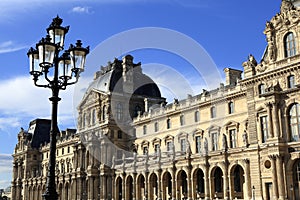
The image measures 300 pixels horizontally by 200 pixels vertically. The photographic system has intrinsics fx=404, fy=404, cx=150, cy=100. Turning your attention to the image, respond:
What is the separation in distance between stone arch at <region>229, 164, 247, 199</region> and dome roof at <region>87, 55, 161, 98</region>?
2961cm

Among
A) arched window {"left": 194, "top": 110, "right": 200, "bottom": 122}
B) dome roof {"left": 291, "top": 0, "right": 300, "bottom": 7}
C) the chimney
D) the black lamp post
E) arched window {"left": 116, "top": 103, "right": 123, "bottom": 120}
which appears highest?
dome roof {"left": 291, "top": 0, "right": 300, "bottom": 7}

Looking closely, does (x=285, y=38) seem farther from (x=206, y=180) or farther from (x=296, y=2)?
(x=206, y=180)

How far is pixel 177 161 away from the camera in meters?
51.8

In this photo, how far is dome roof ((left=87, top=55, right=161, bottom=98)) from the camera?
70688 millimetres

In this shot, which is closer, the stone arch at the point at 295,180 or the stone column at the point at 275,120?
the stone arch at the point at 295,180

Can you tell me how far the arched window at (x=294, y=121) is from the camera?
3835 centimetres

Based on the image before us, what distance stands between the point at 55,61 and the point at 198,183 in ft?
133

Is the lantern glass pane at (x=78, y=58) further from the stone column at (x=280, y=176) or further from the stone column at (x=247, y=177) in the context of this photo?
the stone column at (x=247, y=177)

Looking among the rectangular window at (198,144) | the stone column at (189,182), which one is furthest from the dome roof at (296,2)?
the stone column at (189,182)

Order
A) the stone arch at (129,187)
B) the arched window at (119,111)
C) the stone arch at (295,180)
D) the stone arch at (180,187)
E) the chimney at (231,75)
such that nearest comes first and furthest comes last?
the stone arch at (295,180), the stone arch at (180,187), the chimney at (231,75), the stone arch at (129,187), the arched window at (119,111)

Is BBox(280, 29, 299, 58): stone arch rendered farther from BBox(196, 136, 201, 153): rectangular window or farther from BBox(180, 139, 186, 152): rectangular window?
BBox(180, 139, 186, 152): rectangular window

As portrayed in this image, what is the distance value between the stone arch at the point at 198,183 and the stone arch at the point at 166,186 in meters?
4.00

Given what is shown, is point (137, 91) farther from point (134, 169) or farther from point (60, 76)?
point (60, 76)

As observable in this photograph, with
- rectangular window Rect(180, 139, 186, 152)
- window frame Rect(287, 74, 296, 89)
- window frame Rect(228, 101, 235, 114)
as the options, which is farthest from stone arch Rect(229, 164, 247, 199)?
rectangular window Rect(180, 139, 186, 152)
